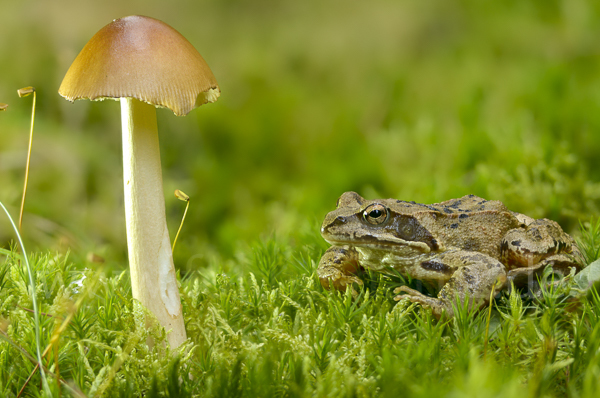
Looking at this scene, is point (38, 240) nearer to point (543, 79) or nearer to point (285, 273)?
point (285, 273)

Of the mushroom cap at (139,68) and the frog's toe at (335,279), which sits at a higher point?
the mushroom cap at (139,68)

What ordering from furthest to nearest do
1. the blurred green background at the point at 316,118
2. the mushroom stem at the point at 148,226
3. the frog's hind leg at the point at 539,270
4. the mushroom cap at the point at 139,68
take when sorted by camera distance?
the blurred green background at the point at 316,118 → the frog's hind leg at the point at 539,270 → the mushroom stem at the point at 148,226 → the mushroom cap at the point at 139,68

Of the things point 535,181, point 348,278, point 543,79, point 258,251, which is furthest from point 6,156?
point 543,79

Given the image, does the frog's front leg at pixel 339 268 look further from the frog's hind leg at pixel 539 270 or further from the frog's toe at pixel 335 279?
the frog's hind leg at pixel 539 270

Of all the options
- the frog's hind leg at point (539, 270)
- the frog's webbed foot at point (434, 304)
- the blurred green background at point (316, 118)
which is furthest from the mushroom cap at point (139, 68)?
the frog's hind leg at point (539, 270)

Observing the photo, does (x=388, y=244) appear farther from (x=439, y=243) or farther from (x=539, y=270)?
(x=539, y=270)

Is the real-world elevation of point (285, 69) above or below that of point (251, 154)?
above
